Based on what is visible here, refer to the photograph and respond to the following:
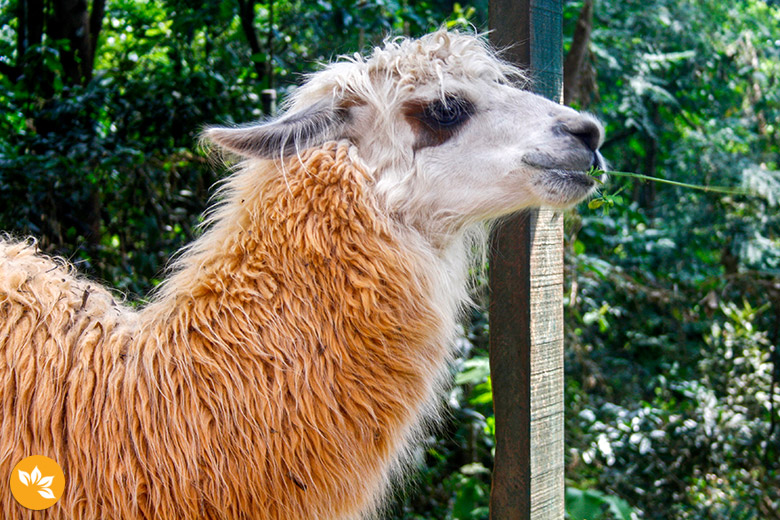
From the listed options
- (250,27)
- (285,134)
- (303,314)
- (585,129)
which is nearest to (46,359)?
(303,314)

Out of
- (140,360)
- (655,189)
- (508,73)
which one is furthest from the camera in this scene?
(655,189)

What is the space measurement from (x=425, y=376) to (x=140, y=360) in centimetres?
83

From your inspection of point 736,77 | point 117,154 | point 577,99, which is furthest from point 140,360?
point 736,77

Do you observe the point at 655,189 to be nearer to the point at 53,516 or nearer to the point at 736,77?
the point at 736,77

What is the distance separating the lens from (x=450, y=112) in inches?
78.7

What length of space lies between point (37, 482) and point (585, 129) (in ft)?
6.02

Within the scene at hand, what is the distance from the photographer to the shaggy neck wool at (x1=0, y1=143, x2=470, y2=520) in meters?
1.56

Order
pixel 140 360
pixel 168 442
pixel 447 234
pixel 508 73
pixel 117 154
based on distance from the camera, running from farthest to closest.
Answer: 1. pixel 117 154
2. pixel 508 73
3. pixel 447 234
4. pixel 140 360
5. pixel 168 442

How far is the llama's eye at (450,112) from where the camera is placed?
200 centimetres

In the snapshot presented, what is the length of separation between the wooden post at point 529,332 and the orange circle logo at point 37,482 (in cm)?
135

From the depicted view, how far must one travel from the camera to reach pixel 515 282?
6.67 ft

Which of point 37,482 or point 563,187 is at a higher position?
point 563,187

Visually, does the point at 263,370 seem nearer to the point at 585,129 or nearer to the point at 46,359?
the point at 46,359

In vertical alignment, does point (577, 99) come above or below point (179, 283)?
above
